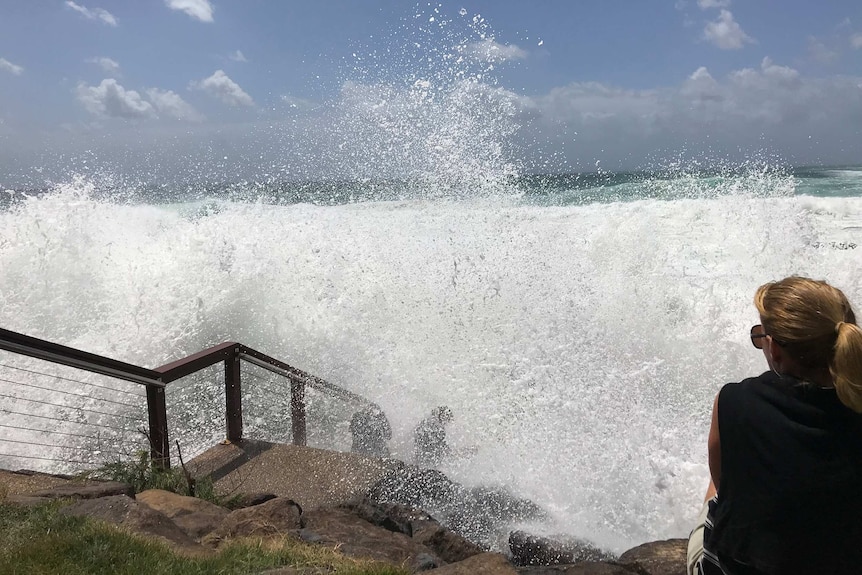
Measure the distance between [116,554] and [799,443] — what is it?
115 inches

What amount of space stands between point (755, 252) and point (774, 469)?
13307 mm

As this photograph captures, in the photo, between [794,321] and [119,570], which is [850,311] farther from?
[119,570]

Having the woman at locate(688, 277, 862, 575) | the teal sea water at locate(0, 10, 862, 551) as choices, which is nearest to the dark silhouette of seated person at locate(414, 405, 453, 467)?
the teal sea water at locate(0, 10, 862, 551)

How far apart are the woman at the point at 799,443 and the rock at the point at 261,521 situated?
265 centimetres

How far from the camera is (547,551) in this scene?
4660mm

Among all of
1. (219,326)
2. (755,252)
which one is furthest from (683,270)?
(219,326)

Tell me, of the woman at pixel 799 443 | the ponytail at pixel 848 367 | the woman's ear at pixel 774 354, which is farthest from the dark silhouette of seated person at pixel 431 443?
the ponytail at pixel 848 367

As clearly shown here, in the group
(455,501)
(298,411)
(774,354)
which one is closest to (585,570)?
(455,501)

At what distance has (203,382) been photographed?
344 inches

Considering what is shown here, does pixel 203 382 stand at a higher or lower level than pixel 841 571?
lower

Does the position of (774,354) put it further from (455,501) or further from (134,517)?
(455,501)

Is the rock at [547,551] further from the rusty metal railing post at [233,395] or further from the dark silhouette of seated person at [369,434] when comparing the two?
the rusty metal railing post at [233,395]

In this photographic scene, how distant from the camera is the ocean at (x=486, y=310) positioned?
6.89 meters

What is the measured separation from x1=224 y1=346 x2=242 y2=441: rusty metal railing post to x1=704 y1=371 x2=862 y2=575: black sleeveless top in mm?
4939
